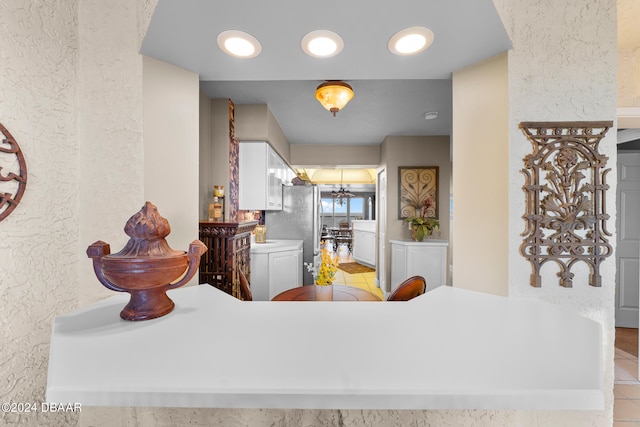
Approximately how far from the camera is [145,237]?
2.42ft

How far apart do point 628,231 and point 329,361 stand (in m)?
4.04

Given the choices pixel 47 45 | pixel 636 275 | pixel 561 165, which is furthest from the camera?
pixel 636 275

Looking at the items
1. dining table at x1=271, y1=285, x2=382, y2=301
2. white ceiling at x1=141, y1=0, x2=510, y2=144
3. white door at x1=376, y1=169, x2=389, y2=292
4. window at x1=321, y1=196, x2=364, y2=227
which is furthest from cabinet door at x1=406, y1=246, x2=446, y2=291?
window at x1=321, y1=196, x2=364, y2=227

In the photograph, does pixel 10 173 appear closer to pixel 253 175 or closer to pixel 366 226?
pixel 253 175

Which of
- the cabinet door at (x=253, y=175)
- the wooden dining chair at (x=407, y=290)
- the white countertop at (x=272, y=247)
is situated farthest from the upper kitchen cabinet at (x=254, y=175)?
the wooden dining chair at (x=407, y=290)

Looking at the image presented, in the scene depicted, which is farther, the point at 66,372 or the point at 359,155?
the point at 359,155

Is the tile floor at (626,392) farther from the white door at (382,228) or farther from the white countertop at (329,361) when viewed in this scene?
the white door at (382,228)

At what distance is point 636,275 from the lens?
2.66 metres

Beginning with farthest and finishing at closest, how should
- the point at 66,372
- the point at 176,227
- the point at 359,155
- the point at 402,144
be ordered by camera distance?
the point at 359,155 < the point at 402,144 < the point at 176,227 < the point at 66,372

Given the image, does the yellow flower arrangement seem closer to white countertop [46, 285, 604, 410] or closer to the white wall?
the white wall

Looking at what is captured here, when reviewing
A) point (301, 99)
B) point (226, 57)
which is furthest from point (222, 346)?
point (301, 99)

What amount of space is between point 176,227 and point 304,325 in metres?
0.96

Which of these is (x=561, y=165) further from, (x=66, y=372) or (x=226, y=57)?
(x=66, y=372)

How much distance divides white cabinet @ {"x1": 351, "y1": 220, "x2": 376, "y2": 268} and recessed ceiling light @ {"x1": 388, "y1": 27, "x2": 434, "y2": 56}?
5240 mm
